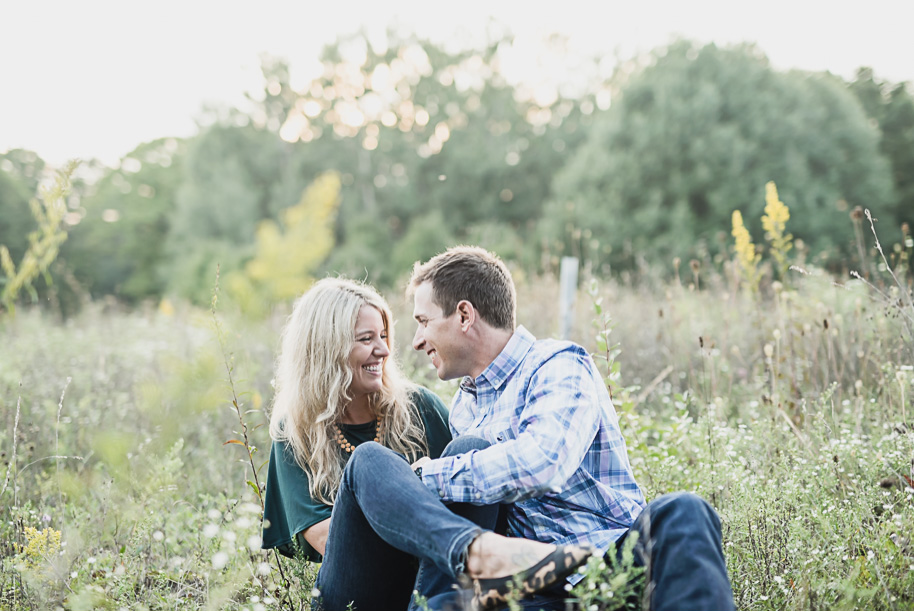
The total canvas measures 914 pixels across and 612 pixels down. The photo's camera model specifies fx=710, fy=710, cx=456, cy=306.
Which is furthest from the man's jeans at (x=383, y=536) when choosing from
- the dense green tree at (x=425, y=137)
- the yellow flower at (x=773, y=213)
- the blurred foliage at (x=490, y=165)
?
the dense green tree at (x=425, y=137)

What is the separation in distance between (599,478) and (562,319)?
3105mm

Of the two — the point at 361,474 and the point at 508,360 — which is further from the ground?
the point at 508,360

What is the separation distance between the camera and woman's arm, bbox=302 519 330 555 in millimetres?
2447

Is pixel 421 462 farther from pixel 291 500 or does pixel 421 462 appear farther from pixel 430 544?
pixel 291 500

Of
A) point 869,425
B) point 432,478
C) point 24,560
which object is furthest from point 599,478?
point 24,560

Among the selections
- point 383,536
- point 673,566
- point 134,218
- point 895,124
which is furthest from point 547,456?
point 134,218

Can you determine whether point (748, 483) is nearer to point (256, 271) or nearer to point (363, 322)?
point (363, 322)

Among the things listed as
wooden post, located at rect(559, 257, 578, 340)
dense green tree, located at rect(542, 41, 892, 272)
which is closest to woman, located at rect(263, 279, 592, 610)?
wooden post, located at rect(559, 257, 578, 340)

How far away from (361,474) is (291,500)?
0.54 meters

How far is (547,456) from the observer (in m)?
1.99

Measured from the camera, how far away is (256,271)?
65.2 ft

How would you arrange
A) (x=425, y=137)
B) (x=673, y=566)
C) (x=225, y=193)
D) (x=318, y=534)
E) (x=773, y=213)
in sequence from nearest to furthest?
(x=673, y=566) → (x=318, y=534) → (x=773, y=213) → (x=225, y=193) → (x=425, y=137)

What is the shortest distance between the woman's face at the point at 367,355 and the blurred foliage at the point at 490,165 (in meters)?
10.9

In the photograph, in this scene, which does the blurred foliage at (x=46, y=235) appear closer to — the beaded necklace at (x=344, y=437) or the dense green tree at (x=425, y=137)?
the beaded necklace at (x=344, y=437)
